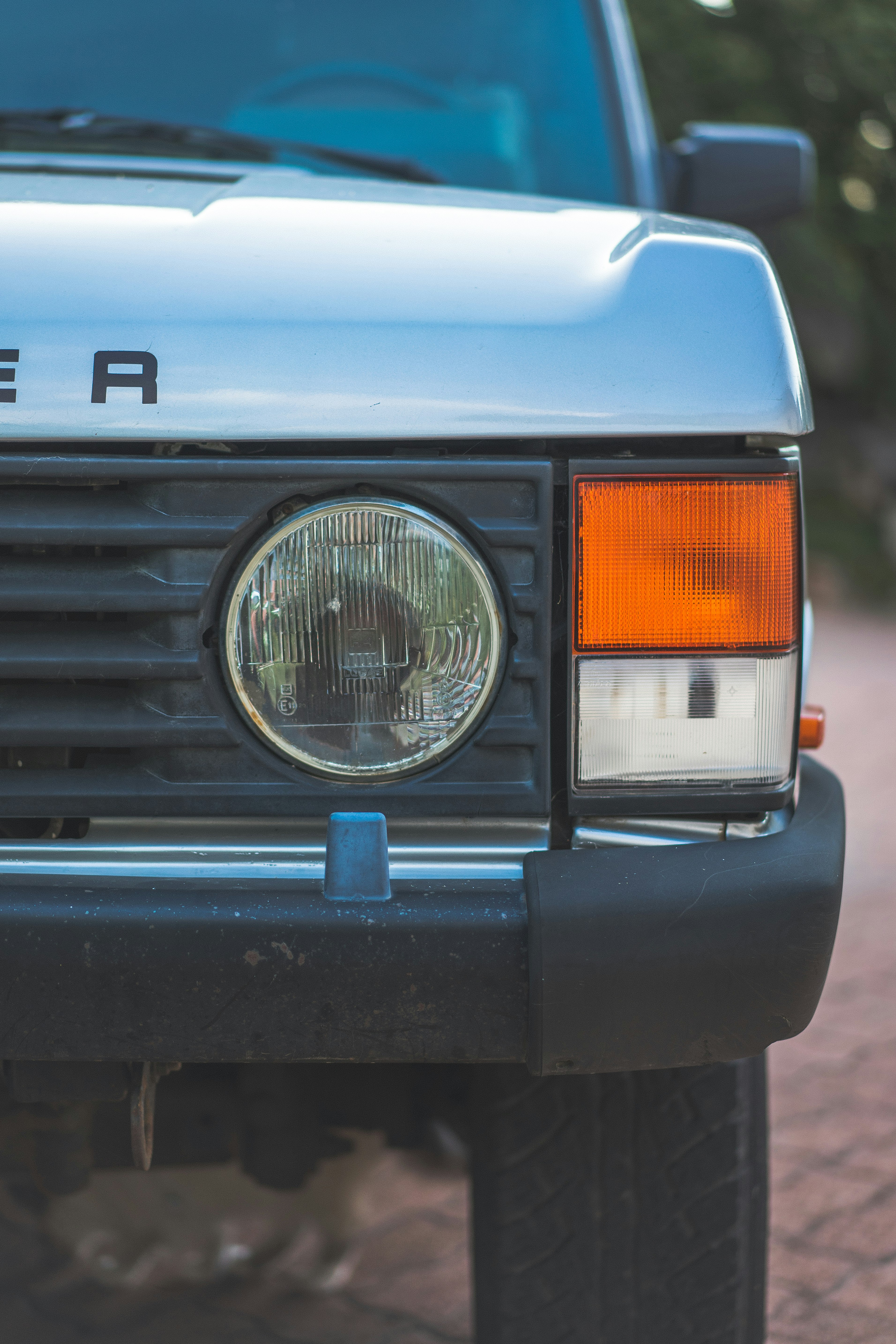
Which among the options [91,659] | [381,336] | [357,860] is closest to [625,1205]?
[357,860]

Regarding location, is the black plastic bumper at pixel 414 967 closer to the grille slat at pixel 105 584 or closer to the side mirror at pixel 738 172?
the grille slat at pixel 105 584

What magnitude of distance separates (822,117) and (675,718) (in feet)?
40.1

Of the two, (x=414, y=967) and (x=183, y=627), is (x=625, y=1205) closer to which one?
(x=414, y=967)

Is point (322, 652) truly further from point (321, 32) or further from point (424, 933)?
point (321, 32)

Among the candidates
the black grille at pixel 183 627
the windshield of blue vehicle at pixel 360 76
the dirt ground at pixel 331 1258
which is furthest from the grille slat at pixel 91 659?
the windshield of blue vehicle at pixel 360 76

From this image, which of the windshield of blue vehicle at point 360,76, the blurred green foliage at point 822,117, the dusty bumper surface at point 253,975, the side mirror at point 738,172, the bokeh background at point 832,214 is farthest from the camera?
the bokeh background at point 832,214

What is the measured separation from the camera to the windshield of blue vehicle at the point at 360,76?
233cm

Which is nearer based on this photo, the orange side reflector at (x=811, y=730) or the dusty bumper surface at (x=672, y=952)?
the dusty bumper surface at (x=672, y=952)

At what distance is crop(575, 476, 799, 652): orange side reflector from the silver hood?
6 cm

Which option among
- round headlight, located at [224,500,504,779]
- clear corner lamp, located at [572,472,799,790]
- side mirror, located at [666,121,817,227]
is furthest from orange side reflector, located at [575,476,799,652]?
side mirror, located at [666,121,817,227]

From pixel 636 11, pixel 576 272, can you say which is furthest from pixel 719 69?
pixel 576 272

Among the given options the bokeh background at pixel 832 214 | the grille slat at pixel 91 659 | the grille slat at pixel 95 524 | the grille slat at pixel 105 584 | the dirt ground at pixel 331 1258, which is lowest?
the dirt ground at pixel 331 1258

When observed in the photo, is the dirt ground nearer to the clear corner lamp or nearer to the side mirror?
the clear corner lamp

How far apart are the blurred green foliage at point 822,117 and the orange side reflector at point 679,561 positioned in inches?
223
